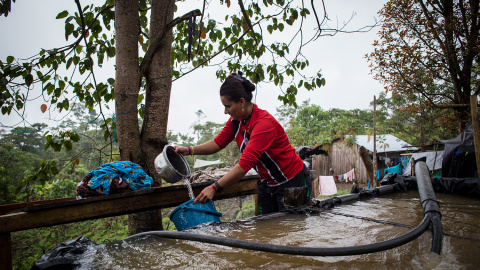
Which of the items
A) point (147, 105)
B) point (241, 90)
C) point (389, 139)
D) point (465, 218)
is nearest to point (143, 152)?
point (147, 105)

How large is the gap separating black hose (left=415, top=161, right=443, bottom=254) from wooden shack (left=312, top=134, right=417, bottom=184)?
1479cm

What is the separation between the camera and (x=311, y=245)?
4.56ft

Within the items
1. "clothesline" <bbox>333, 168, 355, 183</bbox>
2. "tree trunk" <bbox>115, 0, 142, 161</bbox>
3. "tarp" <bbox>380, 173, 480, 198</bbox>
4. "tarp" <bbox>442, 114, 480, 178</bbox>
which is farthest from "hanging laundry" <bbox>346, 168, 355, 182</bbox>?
"tree trunk" <bbox>115, 0, 142, 161</bbox>

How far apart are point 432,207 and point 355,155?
17215 millimetres

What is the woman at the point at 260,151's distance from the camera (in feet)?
6.60

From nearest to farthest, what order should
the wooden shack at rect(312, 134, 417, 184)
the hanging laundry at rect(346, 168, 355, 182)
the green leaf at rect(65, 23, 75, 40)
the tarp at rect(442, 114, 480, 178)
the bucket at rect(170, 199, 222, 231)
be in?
the bucket at rect(170, 199, 222, 231), the green leaf at rect(65, 23, 75, 40), the tarp at rect(442, 114, 480, 178), the hanging laundry at rect(346, 168, 355, 182), the wooden shack at rect(312, 134, 417, 184)

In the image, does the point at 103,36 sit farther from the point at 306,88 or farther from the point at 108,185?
A: the point at 306,88

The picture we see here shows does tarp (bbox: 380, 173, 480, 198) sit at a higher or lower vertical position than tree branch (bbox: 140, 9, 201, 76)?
lower

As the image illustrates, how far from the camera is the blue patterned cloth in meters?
1.93

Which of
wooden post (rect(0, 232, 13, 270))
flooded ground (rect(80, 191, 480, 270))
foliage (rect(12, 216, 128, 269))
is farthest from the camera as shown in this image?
foliage (rect(12, 216, 128, 269))

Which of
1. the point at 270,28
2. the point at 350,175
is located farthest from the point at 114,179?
the point at 350,175

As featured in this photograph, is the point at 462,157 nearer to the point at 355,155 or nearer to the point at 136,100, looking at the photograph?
the point at 136,100

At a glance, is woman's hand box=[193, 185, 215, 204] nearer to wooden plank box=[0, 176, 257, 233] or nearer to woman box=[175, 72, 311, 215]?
woman box=[175, 72, 311, 215]

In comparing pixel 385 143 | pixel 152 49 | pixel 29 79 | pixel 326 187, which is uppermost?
pixel 152 49
